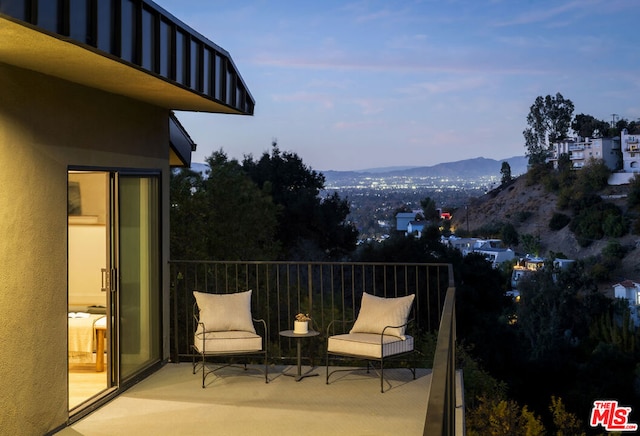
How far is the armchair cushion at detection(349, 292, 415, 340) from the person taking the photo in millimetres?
7223

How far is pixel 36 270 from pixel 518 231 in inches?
2310

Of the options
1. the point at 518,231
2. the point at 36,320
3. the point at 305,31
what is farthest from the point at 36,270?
the point at 518,231

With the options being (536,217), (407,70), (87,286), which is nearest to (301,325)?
(87,286)

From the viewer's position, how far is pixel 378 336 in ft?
23.7

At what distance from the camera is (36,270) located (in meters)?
5.34

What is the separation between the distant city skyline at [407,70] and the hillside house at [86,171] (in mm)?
24306

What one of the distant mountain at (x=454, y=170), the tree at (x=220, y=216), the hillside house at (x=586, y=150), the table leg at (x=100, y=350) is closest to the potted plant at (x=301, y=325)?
the table leg at (x=100, y=350)

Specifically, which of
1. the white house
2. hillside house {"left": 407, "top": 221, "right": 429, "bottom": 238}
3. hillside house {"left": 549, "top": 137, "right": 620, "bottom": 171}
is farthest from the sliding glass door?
hillside house {"left": 549, "top": 137, "right": 620, "bottom": 171}

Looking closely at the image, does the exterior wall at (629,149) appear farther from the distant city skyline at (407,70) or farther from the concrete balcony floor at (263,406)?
the concrete balcony floor at (263,406)

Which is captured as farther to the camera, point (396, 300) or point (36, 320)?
point (396, 300)

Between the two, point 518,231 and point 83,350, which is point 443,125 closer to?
point 518,231

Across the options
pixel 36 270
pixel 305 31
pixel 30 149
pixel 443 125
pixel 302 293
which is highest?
pixel 305 31
